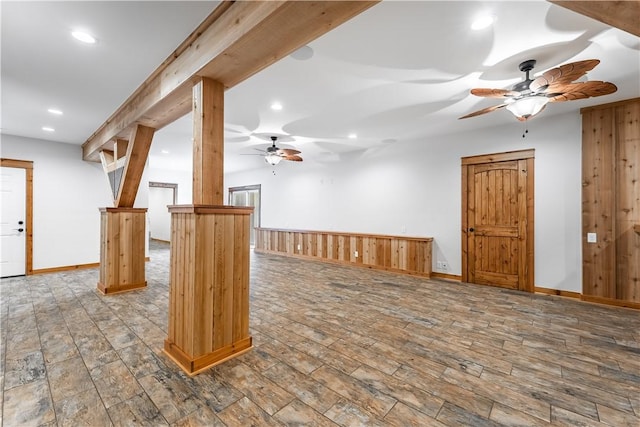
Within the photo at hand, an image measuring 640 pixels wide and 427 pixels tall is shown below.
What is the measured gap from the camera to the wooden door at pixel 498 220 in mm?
4406

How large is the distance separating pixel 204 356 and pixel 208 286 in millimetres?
561

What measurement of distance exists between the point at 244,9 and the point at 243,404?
262 centimetres

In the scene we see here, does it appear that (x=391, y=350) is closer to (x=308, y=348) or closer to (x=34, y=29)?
(x=308, y=348)

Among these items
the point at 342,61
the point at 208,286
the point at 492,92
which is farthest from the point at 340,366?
the point at 492,92

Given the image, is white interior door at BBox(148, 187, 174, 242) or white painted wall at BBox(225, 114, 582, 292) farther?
white interior door at BBox(148, 187, 174, 242)

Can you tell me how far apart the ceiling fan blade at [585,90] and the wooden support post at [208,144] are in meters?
3.25

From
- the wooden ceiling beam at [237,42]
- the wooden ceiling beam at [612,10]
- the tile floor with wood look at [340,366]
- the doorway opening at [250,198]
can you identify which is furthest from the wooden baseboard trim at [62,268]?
the wooden ceiling beam at [612,10]

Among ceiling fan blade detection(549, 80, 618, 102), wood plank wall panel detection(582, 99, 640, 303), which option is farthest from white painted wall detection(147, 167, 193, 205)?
wood plank wall panel detection(582, 99, 640, 303)

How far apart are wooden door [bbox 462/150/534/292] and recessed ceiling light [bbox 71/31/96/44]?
5.46 metres

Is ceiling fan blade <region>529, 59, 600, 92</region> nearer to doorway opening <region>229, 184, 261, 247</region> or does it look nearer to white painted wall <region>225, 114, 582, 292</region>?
white painted wall <region>225, 114, 582, 292</region>

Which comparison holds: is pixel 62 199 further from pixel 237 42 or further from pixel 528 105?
pixel 528 105

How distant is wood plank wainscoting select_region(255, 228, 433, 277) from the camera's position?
5352 mm

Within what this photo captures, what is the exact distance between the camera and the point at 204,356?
7.02 ft

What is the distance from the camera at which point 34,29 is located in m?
2.13
